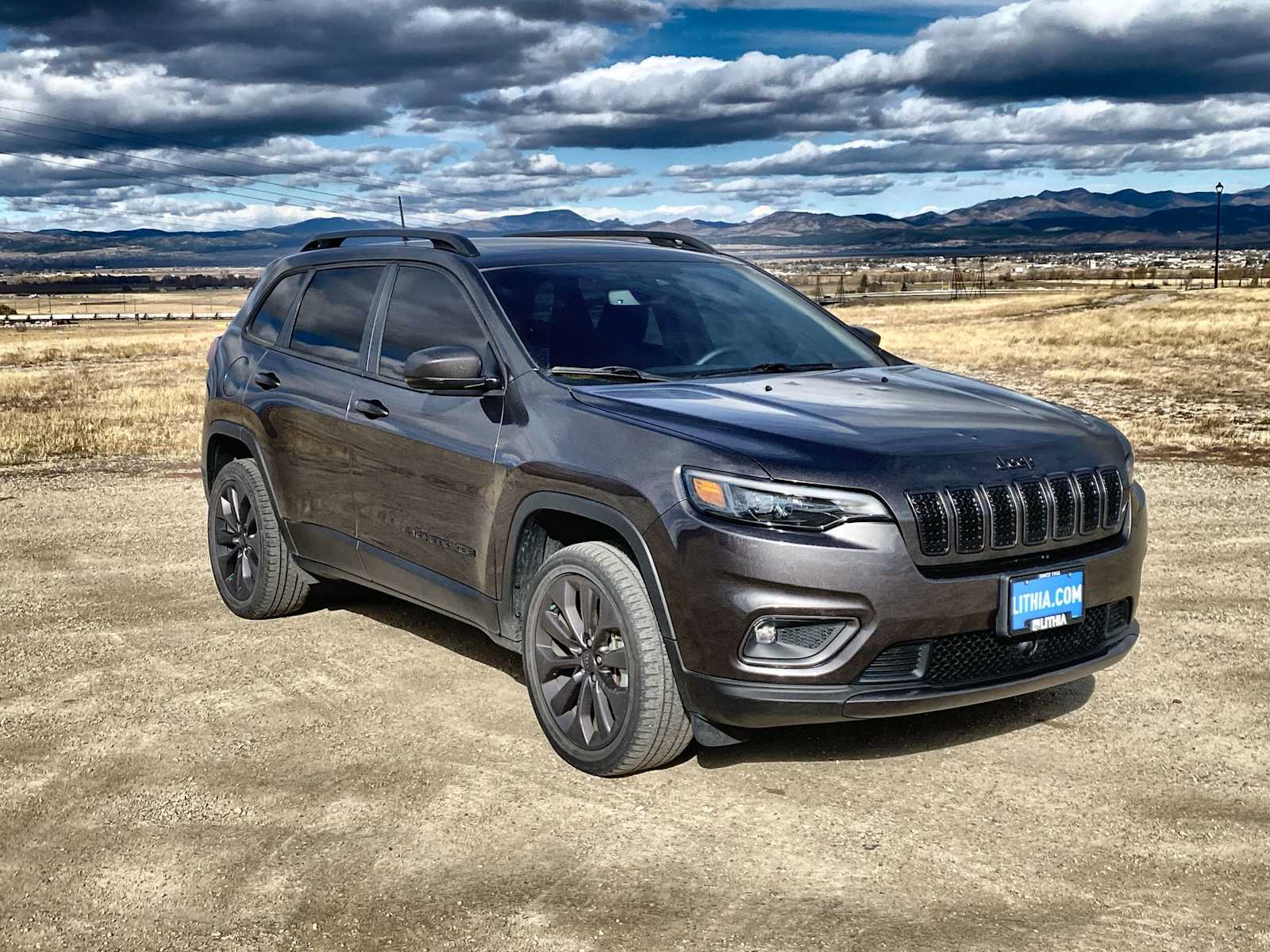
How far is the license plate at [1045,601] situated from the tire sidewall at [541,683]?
1144 mm

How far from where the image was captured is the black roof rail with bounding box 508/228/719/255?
6363 millimetres

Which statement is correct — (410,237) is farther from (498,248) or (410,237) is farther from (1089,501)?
(1089,501)

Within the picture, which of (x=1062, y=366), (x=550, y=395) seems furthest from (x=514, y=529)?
(x=1062, y=366)

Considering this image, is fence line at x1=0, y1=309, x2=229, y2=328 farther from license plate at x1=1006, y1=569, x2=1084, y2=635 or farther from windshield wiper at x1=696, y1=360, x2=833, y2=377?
license plate at x1=1006, y1=569, x2=1084, y2=635

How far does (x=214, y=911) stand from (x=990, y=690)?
2.34 m

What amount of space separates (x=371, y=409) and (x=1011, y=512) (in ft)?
8.64

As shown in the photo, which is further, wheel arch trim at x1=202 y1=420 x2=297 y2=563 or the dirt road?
wheel arch trim at x1=202 y1=420 x2=297 y2=563

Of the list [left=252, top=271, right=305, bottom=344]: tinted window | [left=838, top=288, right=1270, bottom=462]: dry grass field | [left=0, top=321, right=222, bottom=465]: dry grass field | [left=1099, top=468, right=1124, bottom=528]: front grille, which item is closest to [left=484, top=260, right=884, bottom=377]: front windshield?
[left=1099, top=468, right=1124, bottom=528]: front grille

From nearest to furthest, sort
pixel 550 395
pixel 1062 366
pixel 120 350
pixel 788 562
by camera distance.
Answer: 1. pixel 788 562
2. pixel 550 395
3. pixel 1062 366
4. pixel 120 350

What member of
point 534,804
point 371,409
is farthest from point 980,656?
point 371,409

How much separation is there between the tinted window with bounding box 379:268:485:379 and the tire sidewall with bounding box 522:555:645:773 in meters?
1.03

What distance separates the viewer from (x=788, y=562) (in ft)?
13.0

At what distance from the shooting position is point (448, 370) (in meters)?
4.83

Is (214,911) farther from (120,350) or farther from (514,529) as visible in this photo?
(120,350)
